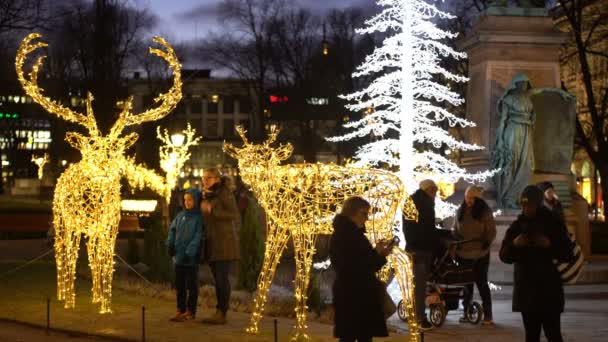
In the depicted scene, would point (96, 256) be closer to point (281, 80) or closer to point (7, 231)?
point (7, 231)

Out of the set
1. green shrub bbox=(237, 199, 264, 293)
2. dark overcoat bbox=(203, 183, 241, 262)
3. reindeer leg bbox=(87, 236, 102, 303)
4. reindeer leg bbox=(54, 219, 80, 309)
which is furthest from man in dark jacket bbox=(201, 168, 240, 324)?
green shrub bbox=(237, 199, 264, 293)

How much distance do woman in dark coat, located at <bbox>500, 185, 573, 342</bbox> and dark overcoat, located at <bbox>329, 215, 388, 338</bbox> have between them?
1.51 metres

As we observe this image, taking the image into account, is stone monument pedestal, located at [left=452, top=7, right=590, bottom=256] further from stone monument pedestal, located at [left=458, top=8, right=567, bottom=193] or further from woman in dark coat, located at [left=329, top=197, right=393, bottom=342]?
woman in dark coat, located at [left=329, top=197, right=393, bottom=342]

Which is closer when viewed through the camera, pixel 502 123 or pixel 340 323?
pixel 340 323

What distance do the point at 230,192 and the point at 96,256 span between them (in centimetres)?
300

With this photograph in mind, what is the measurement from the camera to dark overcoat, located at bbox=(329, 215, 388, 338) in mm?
9023

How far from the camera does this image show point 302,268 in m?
12.1

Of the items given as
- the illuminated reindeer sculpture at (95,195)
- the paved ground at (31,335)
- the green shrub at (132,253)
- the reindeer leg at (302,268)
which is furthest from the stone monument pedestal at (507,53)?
the paved ground at (31,335)

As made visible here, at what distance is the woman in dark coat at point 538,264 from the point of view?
970 centimetres

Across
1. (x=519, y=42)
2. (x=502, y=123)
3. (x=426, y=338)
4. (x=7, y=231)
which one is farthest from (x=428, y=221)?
(x=7, y=231)

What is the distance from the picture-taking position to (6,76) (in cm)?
5028

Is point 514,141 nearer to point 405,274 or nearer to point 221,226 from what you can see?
point 221,226

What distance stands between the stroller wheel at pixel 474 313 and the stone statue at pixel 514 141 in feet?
21.9

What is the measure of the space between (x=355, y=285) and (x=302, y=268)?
3.09 meters
